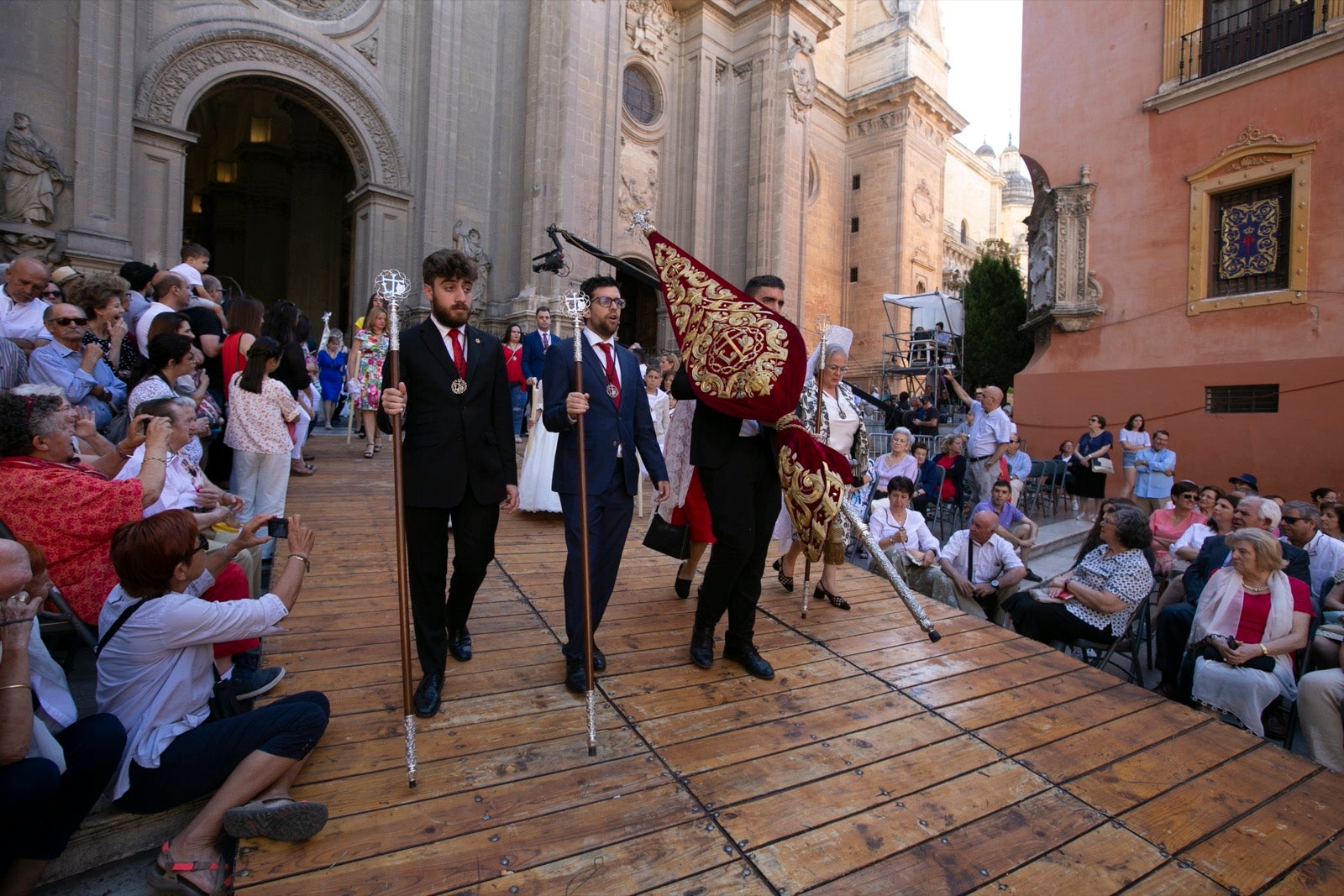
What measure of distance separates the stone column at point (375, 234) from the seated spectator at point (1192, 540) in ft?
45.5

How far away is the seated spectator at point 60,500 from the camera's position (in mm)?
3010

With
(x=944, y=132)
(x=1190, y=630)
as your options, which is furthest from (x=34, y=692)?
(x=944, y=132)

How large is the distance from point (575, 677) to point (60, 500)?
239cm

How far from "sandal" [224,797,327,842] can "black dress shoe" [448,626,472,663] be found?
1.40 meters

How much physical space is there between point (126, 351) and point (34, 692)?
4456 mm

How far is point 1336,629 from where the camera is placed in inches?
166

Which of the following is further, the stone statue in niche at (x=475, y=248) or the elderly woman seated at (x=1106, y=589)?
the stone statue in niche at (x=475, y=248)

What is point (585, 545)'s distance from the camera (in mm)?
3133

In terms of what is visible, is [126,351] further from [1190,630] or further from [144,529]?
[1190,630]

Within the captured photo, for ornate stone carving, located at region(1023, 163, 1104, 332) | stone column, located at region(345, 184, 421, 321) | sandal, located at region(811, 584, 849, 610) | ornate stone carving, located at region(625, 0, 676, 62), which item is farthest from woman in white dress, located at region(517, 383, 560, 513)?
ornate stone carving, located at region(625, 0, 676, 62)

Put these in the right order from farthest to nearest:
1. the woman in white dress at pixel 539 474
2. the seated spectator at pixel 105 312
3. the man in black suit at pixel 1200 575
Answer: the woman in white dress at pixel 539 474 → the seated spectator at pixel 105 312 → the man in black suit at pixel 1200 575

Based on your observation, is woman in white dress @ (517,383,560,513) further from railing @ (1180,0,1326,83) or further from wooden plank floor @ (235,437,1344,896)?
railing @ (1180,0,1326,83)

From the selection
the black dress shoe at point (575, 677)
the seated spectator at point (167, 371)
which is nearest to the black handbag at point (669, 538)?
the black dress shoe at point (575, 677)

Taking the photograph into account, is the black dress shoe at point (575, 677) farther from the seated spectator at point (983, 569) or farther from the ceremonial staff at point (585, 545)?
the seated spectator at point (983, 569)
